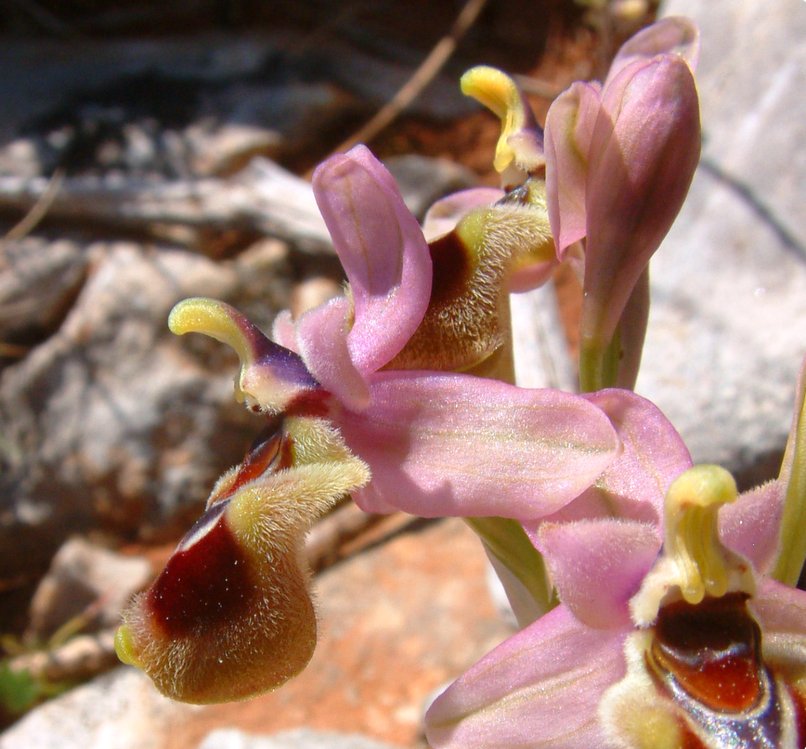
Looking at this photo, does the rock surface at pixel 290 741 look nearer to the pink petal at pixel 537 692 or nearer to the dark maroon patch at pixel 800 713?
the pink petal at pixel 537 692

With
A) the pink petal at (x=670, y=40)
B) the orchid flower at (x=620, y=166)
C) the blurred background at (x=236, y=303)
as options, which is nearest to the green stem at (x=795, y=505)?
the orchid flower at (x=620, y=166)

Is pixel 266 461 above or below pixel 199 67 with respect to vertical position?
above

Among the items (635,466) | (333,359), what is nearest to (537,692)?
(635,466)

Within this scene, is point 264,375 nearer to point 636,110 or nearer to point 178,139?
point 636,110

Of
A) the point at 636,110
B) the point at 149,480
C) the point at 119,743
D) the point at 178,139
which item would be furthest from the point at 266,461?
the point at 178,139

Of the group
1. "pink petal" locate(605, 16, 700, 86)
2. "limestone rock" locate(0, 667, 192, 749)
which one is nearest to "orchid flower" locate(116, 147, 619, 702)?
"pink petal" locate(605, 16, 700, 86)

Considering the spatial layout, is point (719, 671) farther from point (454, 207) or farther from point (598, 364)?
point (454, 207)
